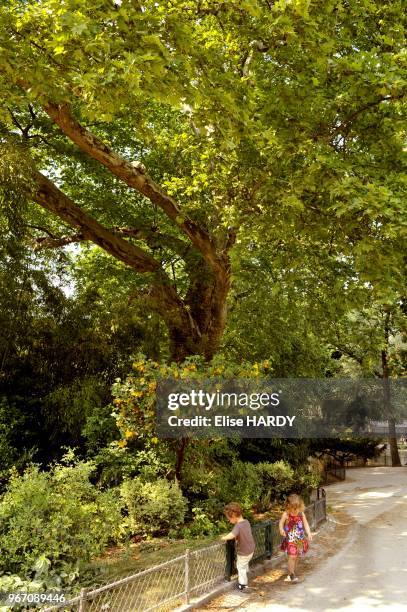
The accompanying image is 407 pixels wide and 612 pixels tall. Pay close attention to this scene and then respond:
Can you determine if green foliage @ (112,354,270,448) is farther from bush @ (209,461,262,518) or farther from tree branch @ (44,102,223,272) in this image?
tree branch @ (44,102,223,272)

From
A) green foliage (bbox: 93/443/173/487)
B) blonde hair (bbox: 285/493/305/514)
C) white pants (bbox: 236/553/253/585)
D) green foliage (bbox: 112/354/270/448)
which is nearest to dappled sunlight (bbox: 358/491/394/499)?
green foliage (bbox: 93/443/173/487)

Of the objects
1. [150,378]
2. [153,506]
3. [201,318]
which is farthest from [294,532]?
[201,318]

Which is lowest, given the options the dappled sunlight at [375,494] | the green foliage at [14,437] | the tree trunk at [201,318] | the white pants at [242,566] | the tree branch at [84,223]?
the dappled sunlight at [375,494]

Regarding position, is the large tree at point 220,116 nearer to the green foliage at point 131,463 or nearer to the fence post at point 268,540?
the green foliage at point 131,463

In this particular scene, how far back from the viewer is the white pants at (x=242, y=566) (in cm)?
829

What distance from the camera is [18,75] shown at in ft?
28.5

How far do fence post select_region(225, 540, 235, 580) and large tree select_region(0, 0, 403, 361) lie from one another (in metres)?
5.32

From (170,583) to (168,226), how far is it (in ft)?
35.9

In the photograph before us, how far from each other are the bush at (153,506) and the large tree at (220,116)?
4547 millimetres

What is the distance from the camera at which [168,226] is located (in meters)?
16.4

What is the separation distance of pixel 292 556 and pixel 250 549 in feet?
3.56

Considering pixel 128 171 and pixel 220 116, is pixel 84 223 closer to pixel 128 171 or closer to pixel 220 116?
pixel 128 171

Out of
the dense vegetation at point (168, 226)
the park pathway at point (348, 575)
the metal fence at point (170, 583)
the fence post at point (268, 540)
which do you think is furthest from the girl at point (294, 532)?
the dense vegetation at point (168, 226)

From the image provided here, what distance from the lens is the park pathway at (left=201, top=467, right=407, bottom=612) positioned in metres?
7.67
